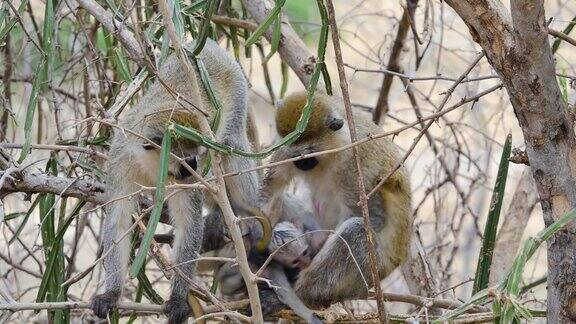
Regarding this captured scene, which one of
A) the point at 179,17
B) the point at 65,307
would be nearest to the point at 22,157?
the point at 65,307

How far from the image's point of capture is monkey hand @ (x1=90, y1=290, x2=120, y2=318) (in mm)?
3309

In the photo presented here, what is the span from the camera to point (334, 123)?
355 centimetres

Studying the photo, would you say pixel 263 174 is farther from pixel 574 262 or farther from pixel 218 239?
pixel 574 262

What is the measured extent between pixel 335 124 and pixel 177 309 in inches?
36.8

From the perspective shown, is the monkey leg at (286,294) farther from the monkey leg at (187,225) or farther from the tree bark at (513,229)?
the tree bark at (513,229)

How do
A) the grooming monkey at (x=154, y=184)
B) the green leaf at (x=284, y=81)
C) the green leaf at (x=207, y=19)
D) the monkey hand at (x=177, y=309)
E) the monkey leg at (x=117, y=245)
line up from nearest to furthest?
the green leaf at (x=207, y=19), the grooming monkey at (x=154, y=184), the monkey hand at (x=177, y=309), the monkey leg at (x=117, y=245), the green leaf at (x=284, y=81)

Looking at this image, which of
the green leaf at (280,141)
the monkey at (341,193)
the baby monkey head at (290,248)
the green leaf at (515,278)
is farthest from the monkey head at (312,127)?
the green leaf at (515,278)

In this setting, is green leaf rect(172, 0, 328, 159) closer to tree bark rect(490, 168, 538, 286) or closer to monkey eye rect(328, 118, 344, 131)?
monkey eye rect(328, 118, 344, 131)

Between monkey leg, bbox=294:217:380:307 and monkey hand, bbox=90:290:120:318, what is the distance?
2.38ft

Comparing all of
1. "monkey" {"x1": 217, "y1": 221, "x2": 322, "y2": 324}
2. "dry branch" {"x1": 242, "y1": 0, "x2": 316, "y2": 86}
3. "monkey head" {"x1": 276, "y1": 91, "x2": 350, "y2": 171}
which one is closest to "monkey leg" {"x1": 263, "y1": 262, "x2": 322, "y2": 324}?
"monkey" {"x1": 217, "y1": 221, "x2": 322, "y2": 324}

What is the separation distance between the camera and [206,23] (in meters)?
2.40

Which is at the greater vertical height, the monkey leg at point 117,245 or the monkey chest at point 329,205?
the monkey chest at point 329,205

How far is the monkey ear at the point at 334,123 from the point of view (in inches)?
140

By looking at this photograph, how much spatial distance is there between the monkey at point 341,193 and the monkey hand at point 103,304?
1.88 feet
